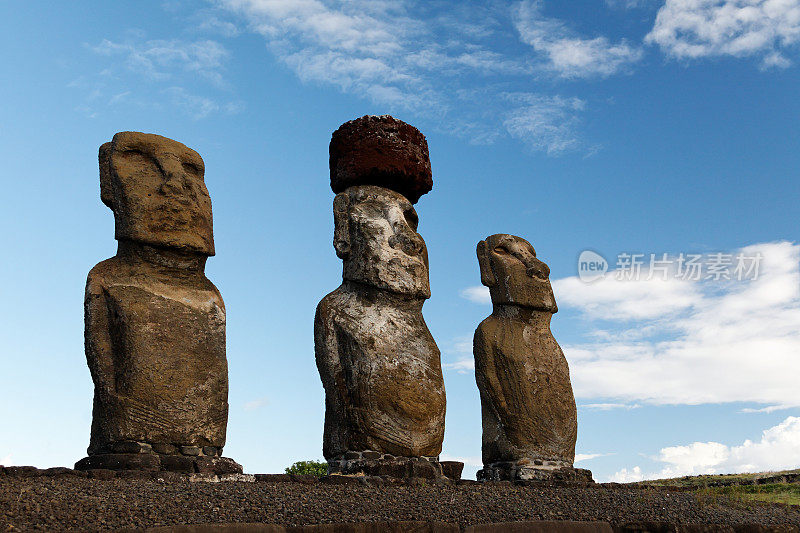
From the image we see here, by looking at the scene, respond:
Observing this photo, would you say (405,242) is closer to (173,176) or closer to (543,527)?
(173,176)

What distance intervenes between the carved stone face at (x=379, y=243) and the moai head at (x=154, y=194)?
1.80 meters

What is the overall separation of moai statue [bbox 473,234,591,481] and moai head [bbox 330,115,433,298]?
1.54 meters

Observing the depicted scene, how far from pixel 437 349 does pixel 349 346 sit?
1.19 metres

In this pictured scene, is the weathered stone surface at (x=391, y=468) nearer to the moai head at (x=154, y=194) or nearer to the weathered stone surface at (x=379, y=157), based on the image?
the moai head at (x=154, y=194)

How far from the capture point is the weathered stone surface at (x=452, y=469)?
9.22 meters

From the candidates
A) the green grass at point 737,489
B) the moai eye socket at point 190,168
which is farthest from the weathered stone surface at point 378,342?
the green grass at point 737,489

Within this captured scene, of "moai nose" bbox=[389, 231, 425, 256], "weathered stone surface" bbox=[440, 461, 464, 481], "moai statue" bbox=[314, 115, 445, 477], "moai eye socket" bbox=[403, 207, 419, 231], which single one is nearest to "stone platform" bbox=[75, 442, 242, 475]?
"moai statue" bbox=[314, 115, 445, 477]

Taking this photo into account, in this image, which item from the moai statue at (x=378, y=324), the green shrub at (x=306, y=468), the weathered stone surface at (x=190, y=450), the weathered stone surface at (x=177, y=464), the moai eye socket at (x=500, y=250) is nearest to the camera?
the weathered stone surface at (x=177, y=464)

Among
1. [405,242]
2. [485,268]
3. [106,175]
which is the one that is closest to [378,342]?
[405,242]

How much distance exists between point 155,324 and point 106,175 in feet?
5.24

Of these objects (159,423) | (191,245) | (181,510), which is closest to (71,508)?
(181,510)

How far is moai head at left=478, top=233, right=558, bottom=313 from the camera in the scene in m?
11.2

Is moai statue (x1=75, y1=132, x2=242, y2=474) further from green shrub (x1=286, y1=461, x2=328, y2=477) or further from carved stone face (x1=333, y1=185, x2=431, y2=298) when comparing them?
green shrub (x1=286, y1=461, x2=328, y2=477)

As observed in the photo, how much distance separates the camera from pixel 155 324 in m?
7.71
